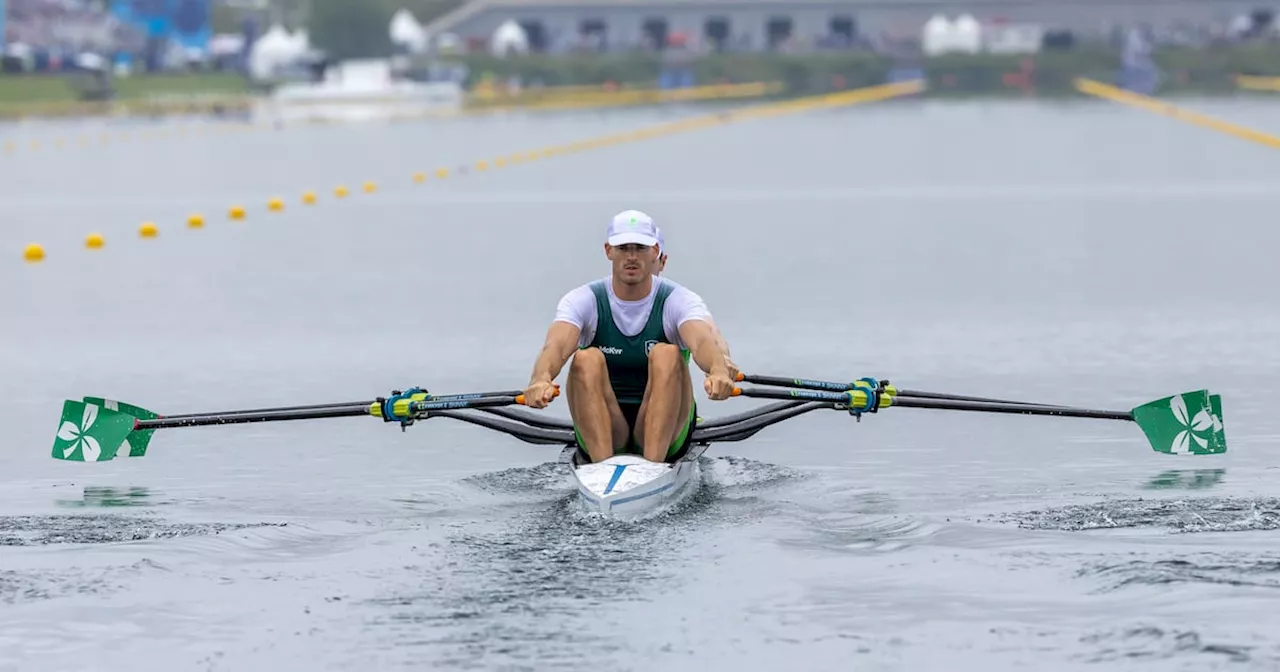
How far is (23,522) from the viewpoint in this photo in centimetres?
1183

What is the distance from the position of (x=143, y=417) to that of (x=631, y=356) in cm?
287

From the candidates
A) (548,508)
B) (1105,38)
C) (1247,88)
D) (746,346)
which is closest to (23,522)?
(548,508)

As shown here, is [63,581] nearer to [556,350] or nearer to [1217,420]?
[556,350]

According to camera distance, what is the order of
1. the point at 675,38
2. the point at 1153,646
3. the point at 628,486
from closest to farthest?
the point at 1153,646
the point at 628,486
the point at 675,38

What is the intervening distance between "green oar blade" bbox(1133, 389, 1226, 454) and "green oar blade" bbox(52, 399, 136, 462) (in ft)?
18.1

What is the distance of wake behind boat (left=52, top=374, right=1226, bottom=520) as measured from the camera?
A: 1292 cm

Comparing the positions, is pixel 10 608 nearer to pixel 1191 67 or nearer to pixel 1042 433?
pixel 1042 433

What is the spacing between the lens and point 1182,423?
13562mm

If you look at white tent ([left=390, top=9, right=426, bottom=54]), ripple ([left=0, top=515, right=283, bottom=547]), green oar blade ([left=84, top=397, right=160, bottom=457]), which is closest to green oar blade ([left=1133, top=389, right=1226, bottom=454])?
ripple ([left=0, top=515, right=283, bottom=547])

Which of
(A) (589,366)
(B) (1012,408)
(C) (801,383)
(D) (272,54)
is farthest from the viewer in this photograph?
(D) (272,54)

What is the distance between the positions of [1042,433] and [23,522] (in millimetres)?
6116

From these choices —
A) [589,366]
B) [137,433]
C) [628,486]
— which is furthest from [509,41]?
[628,486]

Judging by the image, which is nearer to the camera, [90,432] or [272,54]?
[90,432]

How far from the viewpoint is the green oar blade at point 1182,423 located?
44.1 ft
